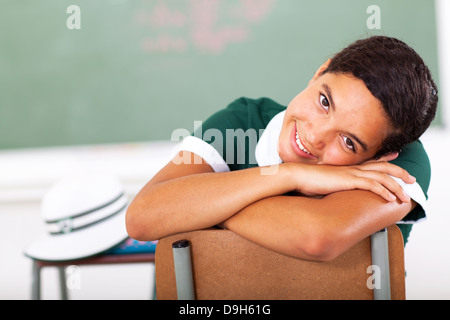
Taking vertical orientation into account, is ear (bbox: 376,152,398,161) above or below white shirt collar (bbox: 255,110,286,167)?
below

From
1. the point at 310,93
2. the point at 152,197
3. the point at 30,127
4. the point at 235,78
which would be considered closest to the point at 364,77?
the point at 310,93

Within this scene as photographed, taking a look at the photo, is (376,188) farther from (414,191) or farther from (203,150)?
(203,150)

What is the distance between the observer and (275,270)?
66 centimetres

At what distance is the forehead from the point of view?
78 centimetres

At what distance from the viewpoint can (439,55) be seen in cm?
191

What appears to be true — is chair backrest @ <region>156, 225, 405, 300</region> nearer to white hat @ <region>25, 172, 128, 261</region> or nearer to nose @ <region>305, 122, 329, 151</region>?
nose @ <region>305, 122, 329, 151</region>

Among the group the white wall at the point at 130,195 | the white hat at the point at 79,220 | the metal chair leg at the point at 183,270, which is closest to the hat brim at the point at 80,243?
the white hat at the point at 79,220

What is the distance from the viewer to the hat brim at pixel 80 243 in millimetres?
1435

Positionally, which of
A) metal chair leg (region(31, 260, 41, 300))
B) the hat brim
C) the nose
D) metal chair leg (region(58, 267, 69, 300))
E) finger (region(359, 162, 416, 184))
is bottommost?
metal chair leg (region(58, 267, 69, 300))

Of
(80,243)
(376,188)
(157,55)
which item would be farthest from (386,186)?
(157,55)

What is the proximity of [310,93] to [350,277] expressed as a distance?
411 millimetres

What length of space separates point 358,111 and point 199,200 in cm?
36

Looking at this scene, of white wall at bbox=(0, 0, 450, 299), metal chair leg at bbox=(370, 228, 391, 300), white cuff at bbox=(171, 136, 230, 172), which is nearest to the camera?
metal chair leg at bbox=(370, 228, 391, 300)
